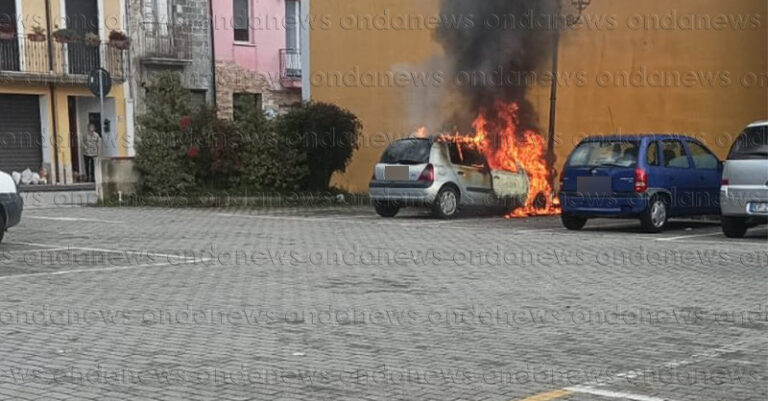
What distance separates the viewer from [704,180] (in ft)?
49.8

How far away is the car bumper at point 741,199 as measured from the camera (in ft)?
41.3

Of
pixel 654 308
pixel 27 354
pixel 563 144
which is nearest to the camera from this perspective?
pixel 27 354

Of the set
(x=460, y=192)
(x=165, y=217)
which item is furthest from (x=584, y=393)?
(x=165, y=217)

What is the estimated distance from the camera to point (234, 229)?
1570 cm

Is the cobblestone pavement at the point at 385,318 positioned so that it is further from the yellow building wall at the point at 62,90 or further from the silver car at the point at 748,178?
the yellow building wall at the point at 62,90

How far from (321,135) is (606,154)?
30.0 feet

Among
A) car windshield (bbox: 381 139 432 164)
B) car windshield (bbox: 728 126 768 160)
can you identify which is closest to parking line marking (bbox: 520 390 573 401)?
car windshield (bbox: 728 126 768 160)

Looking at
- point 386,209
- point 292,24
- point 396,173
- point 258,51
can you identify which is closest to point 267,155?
point 386,209

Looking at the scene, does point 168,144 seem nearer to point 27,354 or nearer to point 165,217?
point 165,217

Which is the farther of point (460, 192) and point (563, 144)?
point (563, 144)

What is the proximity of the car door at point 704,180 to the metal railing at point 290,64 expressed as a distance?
823 inches

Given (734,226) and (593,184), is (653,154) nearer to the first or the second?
(593,184)

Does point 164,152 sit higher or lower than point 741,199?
higher

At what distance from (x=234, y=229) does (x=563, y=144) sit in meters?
8.26
